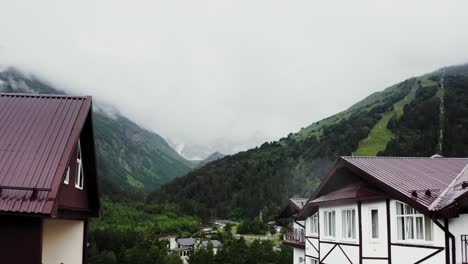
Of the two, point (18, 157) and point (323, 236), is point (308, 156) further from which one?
point (18, 157)

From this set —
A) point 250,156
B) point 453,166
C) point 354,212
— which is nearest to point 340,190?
point 354,212

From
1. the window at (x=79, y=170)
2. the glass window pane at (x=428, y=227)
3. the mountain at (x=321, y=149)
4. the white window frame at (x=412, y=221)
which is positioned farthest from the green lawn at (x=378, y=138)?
the window at (x=79, y=170)

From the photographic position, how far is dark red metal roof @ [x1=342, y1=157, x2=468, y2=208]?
1575 cm

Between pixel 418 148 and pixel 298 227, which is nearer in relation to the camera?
pixel 298 227

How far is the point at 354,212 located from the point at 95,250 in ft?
209

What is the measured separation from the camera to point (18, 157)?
12.6 metres

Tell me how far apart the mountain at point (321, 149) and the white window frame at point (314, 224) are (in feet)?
257

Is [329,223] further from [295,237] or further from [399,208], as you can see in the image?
[295,237]

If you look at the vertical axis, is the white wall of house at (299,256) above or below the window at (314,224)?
below

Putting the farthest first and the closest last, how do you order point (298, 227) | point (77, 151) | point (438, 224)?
point (298, 227), point (77, 151), point (438, 224)

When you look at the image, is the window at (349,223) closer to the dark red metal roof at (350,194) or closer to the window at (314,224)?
the dark red metal roof at (350,194)

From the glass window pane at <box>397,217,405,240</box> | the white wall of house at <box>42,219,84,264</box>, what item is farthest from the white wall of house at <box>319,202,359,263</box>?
the white wall of house at <box>42,219,84,264</box>

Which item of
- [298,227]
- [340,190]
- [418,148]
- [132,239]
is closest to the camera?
[340,190]

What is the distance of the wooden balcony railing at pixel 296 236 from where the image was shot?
99.0ft
